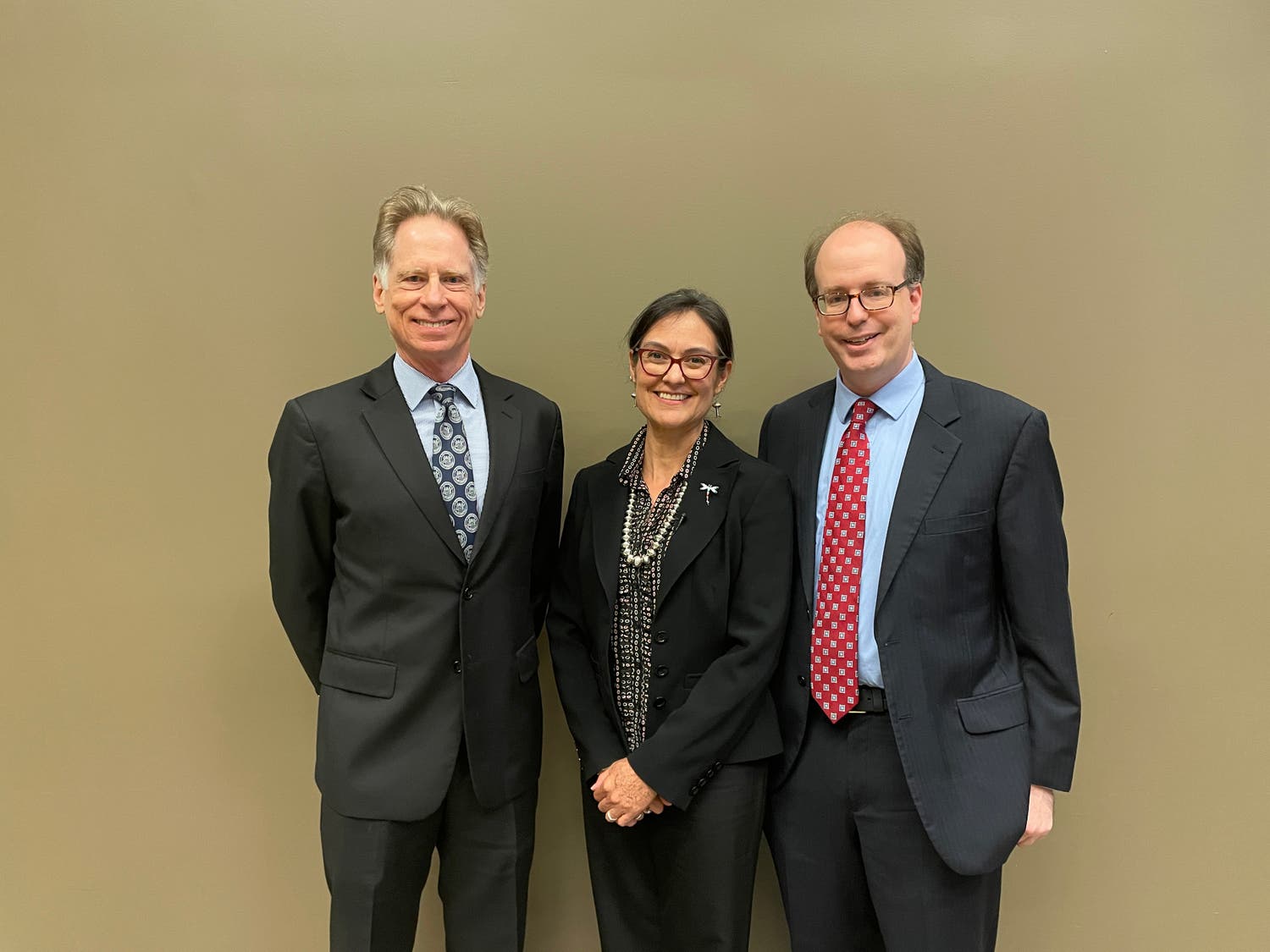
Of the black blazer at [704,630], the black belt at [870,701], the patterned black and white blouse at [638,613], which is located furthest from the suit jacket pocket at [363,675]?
the black belt at [870,701]

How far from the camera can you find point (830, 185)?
2.21m

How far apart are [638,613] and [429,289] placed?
800 millimetres

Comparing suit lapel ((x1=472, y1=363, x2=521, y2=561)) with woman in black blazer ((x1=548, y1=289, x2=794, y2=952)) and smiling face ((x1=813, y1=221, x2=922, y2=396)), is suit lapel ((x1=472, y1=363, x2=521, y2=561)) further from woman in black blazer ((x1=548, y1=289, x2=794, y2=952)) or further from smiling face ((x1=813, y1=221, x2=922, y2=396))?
smiling face ((x1=813, y1=221, x2=922, y2=396))

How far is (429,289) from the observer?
170 cm

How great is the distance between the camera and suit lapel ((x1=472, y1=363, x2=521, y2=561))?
1741 mm

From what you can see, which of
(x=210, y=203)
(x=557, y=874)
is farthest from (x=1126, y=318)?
(x=210, y=203)

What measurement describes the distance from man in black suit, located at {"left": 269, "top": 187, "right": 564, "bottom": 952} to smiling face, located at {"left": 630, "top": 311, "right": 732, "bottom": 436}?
0.31 meters

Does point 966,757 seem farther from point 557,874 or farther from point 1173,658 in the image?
point 557,874

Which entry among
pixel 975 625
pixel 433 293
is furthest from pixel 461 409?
pixel 975 625

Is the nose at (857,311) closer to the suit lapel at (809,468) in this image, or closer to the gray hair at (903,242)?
the gray hair at (903,242)

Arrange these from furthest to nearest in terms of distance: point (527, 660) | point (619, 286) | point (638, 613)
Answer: point (619, 286), point (527, 660), point (638, 613)

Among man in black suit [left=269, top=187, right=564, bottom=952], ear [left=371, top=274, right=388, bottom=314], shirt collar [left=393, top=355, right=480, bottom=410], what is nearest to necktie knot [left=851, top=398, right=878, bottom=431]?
man in black suit [left=269, top=187, right=564, bottom=952]

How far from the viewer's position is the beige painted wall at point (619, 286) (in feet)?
7.14

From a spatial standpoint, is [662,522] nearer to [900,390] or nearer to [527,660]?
[527,660]
